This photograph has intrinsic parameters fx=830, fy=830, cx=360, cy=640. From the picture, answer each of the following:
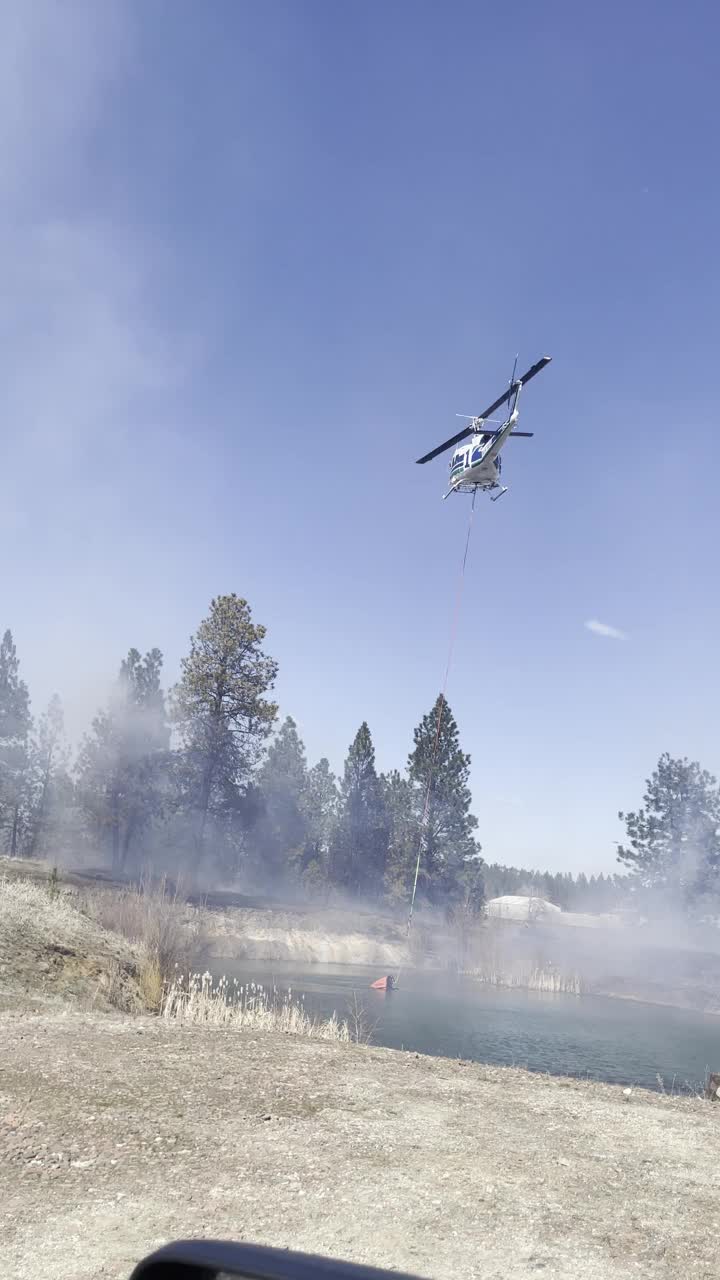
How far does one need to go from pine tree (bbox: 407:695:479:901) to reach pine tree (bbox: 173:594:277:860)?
751 inches

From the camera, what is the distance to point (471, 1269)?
19.7 feet

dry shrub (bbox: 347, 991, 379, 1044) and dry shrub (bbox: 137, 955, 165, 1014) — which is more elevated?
dry shrub (bbox: 137, 955, 165, 1014)

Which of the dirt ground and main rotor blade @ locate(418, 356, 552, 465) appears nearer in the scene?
the dirt ground

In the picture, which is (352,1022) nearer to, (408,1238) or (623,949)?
(408,1238)

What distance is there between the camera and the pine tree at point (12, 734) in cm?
6775

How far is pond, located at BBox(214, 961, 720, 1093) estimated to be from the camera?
1058 inches

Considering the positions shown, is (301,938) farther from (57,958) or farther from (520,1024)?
(57,958)

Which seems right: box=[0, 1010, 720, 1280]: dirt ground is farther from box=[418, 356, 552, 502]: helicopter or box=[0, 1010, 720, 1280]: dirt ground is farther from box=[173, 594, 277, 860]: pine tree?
box=[173, 594, 277, 860]: pine tree

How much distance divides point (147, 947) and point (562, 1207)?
53.7ft

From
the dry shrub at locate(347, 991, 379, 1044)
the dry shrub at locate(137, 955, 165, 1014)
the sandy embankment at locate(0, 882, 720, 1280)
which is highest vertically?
the sandy embankment at locate(0, 882, 720, 1280)

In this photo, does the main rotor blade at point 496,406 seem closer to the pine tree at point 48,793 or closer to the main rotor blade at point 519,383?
the main rotor blade at point 519,383

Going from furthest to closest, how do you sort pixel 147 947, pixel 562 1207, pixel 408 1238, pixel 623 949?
→ pixel 623 949 < pixel 147 947 < pixel 562 1207 < pixel 408 1238

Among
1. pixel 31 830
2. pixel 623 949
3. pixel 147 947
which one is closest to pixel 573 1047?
pixel 147 947

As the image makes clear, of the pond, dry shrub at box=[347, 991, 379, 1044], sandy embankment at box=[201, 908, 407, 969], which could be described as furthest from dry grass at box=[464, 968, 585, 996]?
dry shrub at box=[347, 991, 379, 1044]
